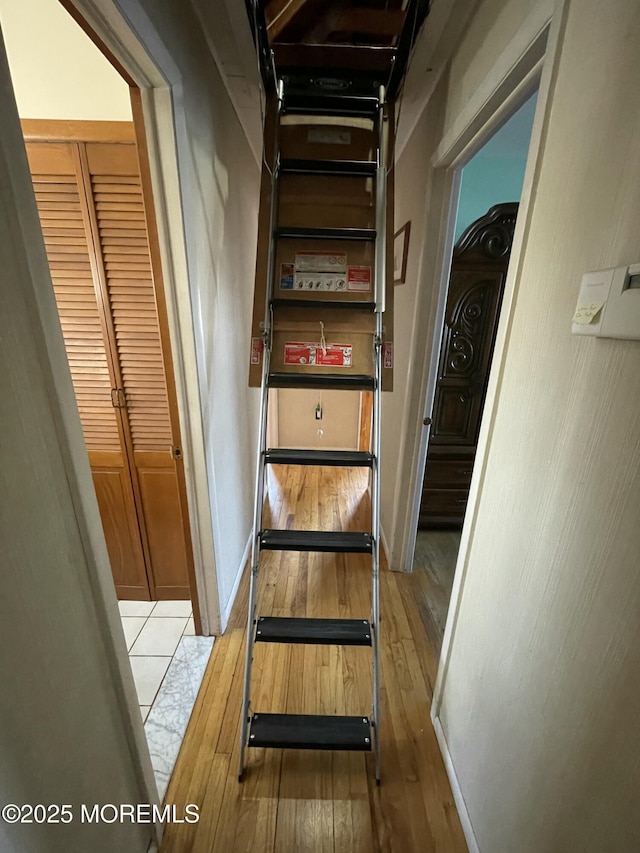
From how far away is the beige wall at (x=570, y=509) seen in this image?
1.85ft

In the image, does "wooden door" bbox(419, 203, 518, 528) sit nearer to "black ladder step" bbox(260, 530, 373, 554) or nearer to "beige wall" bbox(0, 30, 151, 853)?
"black ladder step" bbox(260, 530, 373, 554)

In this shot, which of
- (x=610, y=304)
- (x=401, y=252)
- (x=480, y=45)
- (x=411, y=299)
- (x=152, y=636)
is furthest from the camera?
(x=401, y=252)

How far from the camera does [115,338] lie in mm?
1470

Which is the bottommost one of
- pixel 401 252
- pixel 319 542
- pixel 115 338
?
pixel 319 542

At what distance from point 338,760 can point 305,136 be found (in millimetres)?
2336

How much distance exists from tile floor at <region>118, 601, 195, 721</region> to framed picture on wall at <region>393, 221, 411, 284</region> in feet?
7.06

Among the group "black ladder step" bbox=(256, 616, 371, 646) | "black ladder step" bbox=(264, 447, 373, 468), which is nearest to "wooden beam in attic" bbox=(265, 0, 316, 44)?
"black ladder step" bbox=(264, 447, 373, 468)

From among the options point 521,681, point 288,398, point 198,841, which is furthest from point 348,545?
point 288,398

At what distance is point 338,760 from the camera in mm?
1268

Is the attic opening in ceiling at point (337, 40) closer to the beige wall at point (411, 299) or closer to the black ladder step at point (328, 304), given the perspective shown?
the beige wall at point (411, 299)

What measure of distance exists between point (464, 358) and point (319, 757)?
1997 mm

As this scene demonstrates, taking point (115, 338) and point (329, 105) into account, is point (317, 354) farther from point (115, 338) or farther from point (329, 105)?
point (329, 105)

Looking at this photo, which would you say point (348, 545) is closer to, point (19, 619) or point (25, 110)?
point (19, 619)

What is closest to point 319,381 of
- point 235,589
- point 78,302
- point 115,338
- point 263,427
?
point 263,427
